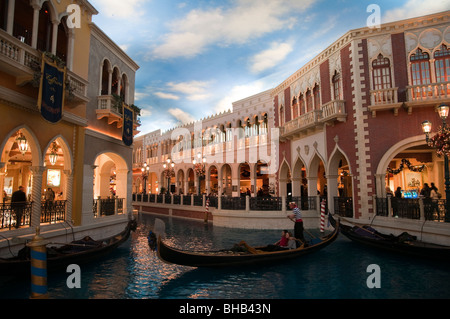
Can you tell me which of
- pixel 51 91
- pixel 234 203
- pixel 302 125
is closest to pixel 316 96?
pixel 302 125

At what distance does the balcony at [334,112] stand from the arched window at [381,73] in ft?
4.29

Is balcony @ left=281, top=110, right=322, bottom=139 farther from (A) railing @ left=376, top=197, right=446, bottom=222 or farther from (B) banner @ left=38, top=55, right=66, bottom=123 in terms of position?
(B) banner @ left=38, top=55, right=66, bottom=123

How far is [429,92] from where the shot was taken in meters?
9.74

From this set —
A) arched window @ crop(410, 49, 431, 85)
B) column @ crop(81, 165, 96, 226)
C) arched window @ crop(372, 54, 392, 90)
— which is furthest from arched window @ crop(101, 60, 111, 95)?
arched window @ crop(410, 49, 431, 85)

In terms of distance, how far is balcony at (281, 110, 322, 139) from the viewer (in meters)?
12.5

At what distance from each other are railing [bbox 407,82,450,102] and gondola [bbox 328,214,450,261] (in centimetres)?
476

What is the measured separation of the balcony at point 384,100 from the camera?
10062 mm

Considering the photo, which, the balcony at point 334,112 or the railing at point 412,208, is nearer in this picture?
the railing at point 412,208

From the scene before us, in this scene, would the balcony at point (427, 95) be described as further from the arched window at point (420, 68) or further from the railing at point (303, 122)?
the railing at point (303, 122)

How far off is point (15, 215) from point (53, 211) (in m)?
1.15

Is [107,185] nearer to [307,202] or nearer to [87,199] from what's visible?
[87,199]

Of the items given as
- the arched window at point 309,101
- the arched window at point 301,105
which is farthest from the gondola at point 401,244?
the arched window at point 301,105

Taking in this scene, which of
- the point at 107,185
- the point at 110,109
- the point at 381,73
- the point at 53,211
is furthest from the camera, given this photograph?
the point at 107,185
